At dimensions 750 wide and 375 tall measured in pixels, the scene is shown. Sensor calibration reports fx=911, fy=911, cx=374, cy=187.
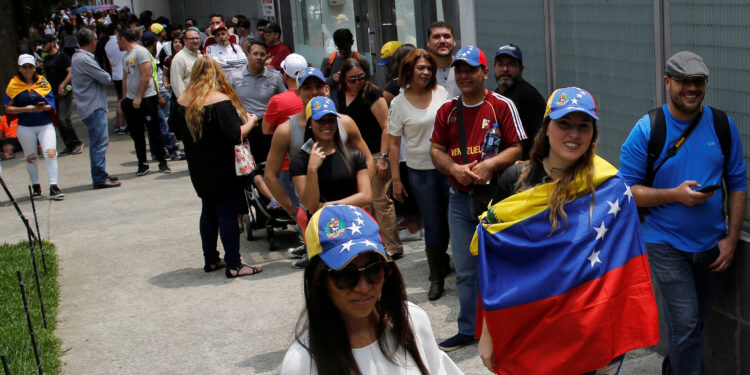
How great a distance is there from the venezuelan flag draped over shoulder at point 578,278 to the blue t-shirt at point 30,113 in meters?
9.93

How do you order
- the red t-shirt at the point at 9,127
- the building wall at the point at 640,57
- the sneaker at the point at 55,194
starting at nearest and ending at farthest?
the building wall at the point at 640,57, the red t-shirt at the point at 9,127, the sneaker at the point at 55,194

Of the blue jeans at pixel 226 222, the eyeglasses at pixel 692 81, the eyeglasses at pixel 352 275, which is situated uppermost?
the eyeglasses at pixel 692 81

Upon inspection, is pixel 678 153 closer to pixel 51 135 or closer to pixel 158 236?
pixel 158 236

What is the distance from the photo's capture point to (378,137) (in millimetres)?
8469

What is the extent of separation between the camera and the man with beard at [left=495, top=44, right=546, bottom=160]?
6465mm

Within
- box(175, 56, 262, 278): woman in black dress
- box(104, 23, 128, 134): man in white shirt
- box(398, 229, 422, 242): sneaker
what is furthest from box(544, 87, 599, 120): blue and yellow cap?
box(104, 23, 128, 134): man in white shirt

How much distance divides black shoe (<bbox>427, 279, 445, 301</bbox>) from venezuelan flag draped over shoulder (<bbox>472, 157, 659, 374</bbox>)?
307 cm

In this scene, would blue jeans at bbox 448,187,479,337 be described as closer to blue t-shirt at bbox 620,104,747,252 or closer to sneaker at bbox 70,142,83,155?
blue t-shirt at bbox 620,104,747,252

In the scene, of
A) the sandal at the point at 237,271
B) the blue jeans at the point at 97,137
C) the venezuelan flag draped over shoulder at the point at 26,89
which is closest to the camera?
the sandal at the point at 237,271

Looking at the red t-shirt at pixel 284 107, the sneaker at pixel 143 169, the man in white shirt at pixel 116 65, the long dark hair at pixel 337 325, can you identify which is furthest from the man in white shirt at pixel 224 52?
the long dark hair at pixel 337 325

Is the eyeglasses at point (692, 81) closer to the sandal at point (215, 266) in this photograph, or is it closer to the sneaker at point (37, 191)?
the sandal at point (215, 266)

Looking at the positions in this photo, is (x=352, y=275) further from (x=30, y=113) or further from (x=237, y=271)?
(x=30, y=113)

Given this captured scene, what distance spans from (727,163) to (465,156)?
1.67m

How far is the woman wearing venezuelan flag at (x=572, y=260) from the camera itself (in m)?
3.98
